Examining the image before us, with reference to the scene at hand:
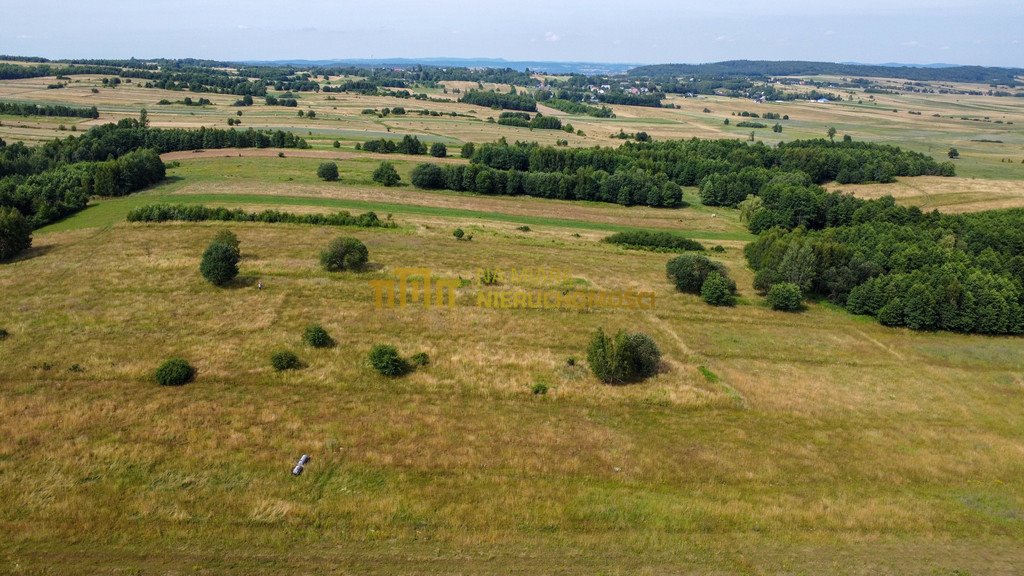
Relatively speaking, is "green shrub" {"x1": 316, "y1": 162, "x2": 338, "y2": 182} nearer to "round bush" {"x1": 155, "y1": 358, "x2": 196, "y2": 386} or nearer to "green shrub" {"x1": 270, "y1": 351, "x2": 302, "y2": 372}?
"green shrub" {"x1": 270, "y1": 351, "x2": 302, "y2": 372}

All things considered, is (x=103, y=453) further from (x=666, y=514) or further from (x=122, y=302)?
(x=666, y=514)

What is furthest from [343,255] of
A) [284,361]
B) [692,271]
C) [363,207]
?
[692,271]

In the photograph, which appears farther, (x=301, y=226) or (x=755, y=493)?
(x=301, y=226)

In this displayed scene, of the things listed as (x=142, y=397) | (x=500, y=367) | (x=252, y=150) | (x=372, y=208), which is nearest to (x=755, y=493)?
(x=500, y=367)

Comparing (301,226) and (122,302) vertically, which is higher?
(301,226)

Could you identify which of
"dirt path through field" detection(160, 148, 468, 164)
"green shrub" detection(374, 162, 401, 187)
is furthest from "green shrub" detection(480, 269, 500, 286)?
"dirt path through field" detection(160, 148, 468, 164)
